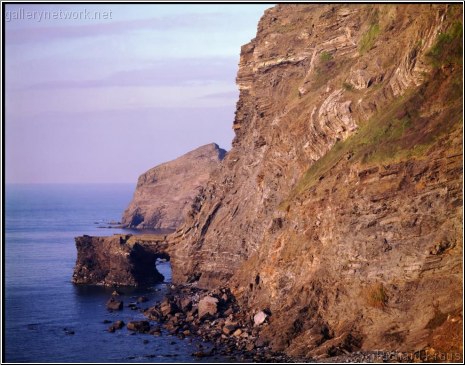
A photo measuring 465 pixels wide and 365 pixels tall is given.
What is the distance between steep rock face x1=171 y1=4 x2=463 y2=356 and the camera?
203 ft

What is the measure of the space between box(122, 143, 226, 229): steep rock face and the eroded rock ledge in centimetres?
6142

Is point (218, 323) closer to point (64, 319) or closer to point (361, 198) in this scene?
point (64, 319)

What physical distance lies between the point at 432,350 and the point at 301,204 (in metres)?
21.0

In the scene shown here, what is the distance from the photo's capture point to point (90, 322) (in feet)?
274

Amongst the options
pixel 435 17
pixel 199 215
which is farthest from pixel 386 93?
pixel 199 215

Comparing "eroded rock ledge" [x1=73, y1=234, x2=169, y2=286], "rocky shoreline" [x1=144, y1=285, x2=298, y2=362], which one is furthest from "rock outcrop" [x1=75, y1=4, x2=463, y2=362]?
"eroded rock ledge" [x1=73, y1=234, x2=169, y2=286]

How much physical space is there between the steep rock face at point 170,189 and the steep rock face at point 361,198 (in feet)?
249

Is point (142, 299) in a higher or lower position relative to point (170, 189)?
lower

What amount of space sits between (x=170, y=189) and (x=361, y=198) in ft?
382

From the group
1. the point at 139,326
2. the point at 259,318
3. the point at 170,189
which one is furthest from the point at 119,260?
the point at 170,189

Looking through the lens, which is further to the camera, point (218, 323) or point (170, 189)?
point (170, 189)

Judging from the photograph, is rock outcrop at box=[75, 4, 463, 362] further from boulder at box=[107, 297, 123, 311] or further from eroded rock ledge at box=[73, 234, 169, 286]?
eroded rock ledge at box=[73, 234, 169, 286]

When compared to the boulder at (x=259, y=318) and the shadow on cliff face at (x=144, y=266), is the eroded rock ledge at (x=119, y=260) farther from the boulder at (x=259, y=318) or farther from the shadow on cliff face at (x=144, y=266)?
the boulder at (x=259, y=318)

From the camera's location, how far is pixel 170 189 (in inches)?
7141
